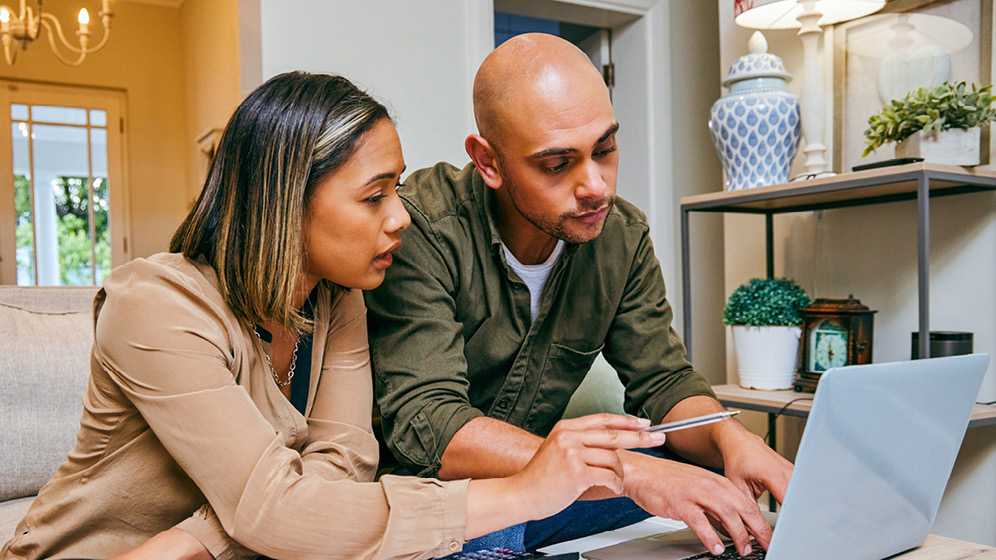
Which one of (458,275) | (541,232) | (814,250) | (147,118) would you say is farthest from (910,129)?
(147,118)

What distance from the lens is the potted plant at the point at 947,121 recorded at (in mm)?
1848

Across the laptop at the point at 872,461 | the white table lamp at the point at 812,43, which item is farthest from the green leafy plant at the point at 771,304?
the laptop at the point at 872,461

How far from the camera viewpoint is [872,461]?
75 centimetres

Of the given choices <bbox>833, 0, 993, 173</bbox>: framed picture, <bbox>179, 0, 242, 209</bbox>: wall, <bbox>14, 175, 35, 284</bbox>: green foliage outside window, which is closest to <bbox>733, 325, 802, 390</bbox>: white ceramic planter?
<bbox>833, 0, 993, 173</bbox>: framed picture

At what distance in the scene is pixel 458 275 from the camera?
1322 mm

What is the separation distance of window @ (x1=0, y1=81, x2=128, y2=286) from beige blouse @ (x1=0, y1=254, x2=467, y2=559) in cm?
461

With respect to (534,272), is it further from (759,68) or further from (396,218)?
(759,68)

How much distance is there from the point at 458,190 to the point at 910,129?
3.87 feet

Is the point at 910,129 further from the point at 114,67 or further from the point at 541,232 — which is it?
the point at 114,67

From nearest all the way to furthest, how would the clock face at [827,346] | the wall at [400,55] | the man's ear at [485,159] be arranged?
the man's ear at [485,159] < the clock face at [827,346] < the wall at [400,55]

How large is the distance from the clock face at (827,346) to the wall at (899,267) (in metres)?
0.19

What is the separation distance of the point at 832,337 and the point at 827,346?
1.0 inches

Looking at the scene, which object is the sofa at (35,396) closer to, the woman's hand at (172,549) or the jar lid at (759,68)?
the woman's hand at (172,549)

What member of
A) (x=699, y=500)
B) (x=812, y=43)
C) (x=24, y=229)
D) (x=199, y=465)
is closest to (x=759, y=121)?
(x=812, y=43)
